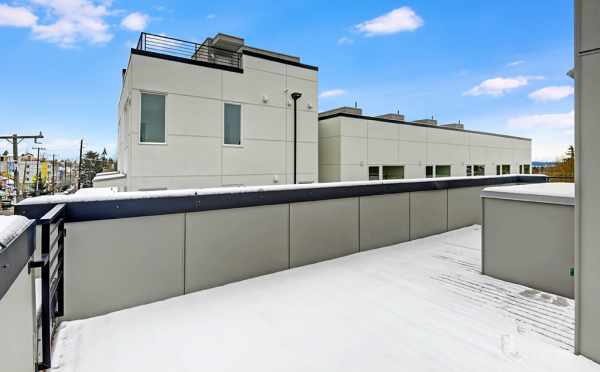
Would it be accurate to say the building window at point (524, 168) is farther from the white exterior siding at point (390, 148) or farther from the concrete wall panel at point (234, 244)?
the concrete wall panel at point (234, 244)

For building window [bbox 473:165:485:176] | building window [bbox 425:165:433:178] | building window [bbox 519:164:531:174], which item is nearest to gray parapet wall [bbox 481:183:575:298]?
building window [bbox 425:165:433:178]

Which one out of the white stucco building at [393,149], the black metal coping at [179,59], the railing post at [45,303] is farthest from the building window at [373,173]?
the railing post at [45,303]

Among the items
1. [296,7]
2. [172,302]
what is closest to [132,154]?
[172,302]

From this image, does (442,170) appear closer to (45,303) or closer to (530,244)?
(530,244)

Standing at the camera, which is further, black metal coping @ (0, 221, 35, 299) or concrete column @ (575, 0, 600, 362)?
concrete column @ (575, 0, 600, 362)

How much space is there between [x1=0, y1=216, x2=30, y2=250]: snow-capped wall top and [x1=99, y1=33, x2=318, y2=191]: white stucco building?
22.9 ft

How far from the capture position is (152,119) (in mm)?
8188

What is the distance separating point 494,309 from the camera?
300 cm

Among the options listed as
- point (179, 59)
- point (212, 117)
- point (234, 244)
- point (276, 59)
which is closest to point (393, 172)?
point (276, 59)

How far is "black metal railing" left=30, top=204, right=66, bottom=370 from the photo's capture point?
1.89 m

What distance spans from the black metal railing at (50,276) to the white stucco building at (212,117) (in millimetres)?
5762

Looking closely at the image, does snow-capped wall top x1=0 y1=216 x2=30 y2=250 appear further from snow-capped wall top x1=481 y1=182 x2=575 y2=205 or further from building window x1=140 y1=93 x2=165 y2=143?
building window x1=140 y1=93 x2=165 y2=143

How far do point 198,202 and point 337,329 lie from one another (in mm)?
1948

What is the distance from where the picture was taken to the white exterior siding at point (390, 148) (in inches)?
512
